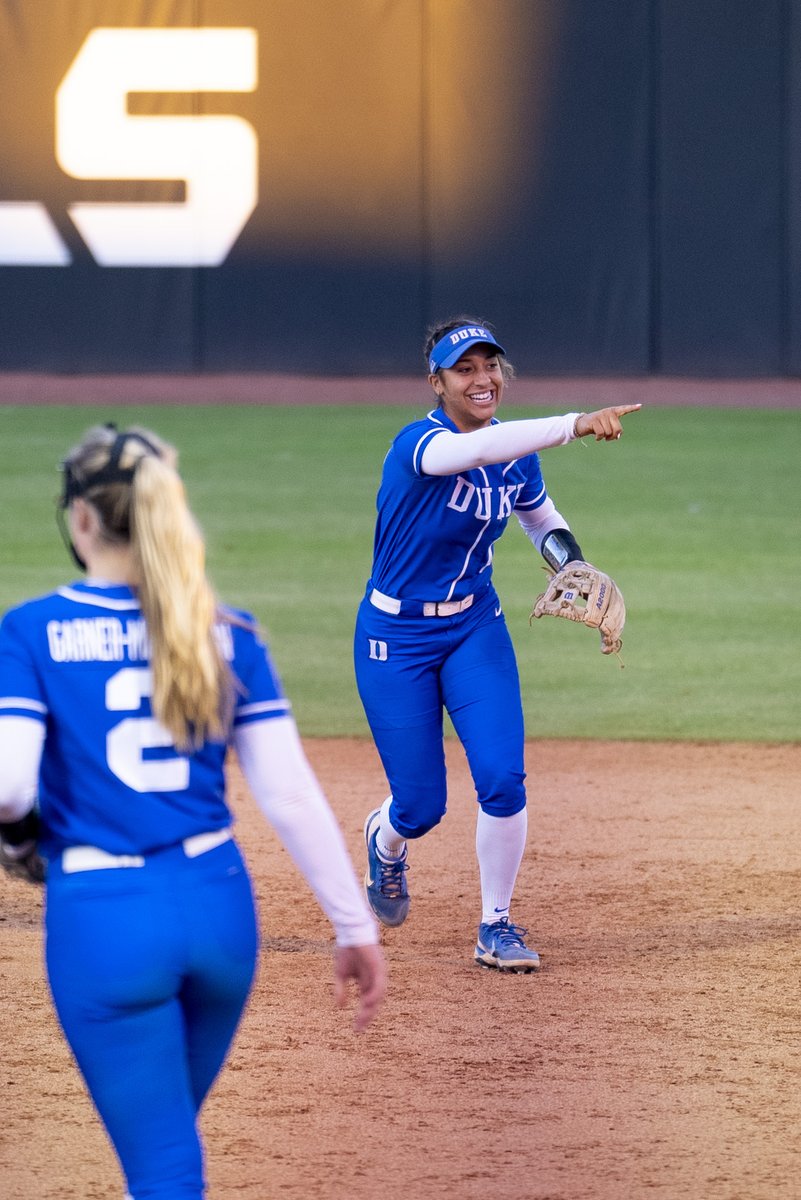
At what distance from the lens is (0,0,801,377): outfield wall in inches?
770

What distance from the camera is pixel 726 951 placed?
219 inches

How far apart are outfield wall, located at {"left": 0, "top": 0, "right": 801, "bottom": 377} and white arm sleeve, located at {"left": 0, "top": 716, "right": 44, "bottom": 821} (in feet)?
57.9

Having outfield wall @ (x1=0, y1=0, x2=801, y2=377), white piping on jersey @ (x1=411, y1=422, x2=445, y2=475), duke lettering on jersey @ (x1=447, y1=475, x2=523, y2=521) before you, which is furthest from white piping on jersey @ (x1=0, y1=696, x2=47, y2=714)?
outfield wall @ (x1=0, y1=0, x2=801, y2=377)

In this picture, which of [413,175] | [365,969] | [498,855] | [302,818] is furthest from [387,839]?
[413,175]

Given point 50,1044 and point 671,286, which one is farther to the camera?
point 671,286

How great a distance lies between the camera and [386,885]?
565 centimetres

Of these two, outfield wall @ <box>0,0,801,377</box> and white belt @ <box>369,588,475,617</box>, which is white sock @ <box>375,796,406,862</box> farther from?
outfield wall @ <box>0,0,801,377</box>

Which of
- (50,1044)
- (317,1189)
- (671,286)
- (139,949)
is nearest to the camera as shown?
(139,949)

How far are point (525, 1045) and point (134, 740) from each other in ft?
7.89

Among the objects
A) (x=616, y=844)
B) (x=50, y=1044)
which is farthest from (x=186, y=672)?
(x=616, y=844)

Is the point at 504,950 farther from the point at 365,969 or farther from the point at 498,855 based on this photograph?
the point at 365,969

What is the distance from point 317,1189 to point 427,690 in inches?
70.8

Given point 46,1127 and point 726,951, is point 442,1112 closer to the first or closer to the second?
point 46,1127

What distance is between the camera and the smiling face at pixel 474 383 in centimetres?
523
